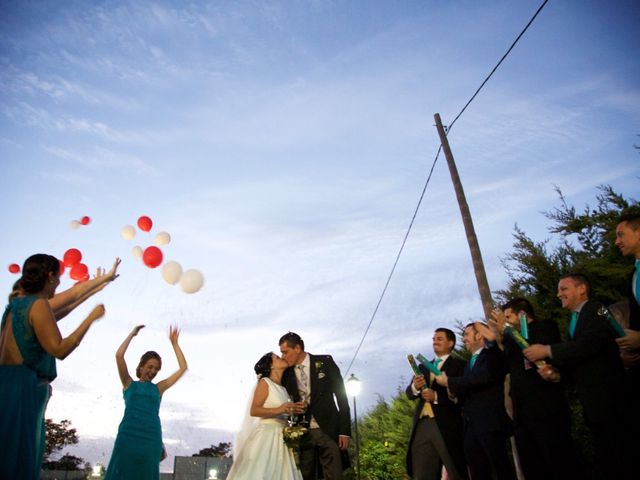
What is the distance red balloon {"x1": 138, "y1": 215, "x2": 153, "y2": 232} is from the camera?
7328 millimetres

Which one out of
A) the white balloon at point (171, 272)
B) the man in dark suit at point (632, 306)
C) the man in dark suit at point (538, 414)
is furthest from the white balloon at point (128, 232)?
the man in dark suit at point (632, 306)

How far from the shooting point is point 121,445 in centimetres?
569

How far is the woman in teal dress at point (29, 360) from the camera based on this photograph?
111 inches

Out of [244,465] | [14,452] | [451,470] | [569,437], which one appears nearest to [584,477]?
[569,437]

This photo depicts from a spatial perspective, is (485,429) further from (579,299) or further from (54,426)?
(54,426)

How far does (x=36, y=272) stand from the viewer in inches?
127

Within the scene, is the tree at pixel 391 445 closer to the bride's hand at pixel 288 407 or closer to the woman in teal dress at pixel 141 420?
the bride's hand at pixel 288 407

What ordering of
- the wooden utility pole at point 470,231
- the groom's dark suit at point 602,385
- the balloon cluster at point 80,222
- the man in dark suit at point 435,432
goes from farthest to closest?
the wooden utility pole at point 470,231 < the balloon cluster at point 80,222 < the man in dark suit at point 435,432 < the groom's dark suit at point 602,385

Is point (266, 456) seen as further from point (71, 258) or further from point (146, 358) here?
point (71, 258)

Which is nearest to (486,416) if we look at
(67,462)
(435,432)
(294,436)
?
Answer: (435,432)

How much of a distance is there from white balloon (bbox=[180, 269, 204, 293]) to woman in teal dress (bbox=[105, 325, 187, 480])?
108 cm

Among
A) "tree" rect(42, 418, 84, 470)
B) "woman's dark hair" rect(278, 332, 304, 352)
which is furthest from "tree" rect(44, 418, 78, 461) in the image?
"woman's dark hair" rect(278, 332, 304, 352)

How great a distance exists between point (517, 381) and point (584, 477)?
89 cm

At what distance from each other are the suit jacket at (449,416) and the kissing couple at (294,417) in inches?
37.7
